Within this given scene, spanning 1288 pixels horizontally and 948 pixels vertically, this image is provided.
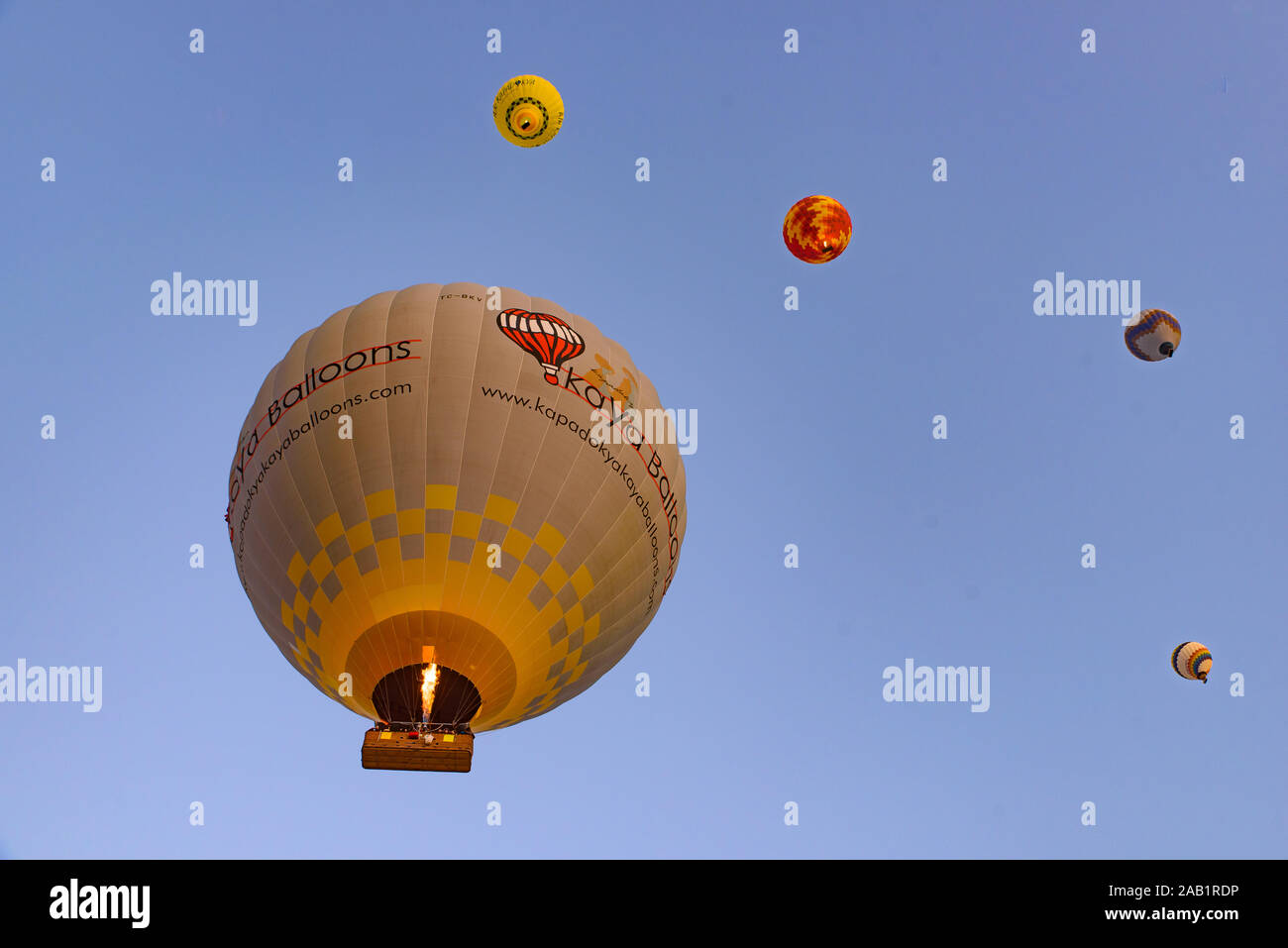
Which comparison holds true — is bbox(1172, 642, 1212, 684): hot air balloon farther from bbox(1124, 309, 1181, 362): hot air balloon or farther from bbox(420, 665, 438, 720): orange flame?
bbox(420, 665, 438, 720): orange flame

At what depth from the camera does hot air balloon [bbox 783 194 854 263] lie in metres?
17.7

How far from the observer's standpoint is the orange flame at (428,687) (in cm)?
1277

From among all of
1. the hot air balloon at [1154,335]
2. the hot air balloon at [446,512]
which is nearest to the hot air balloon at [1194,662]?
the hot air balloon at [1154,335]

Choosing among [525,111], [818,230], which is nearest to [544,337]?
[525,111]

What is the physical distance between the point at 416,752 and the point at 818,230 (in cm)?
1031

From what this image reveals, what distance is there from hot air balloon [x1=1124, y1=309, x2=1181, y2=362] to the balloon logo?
1089 cm

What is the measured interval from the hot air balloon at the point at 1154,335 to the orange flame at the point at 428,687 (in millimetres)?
14085

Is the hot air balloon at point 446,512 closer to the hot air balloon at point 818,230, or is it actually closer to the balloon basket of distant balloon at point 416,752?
the balloon basket of distant balloon at point 416,752

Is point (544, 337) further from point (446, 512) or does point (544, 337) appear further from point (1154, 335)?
point (1154, 335)

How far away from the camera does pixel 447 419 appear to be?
13.8 m

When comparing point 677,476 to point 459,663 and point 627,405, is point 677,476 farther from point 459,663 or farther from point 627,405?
point 459,663

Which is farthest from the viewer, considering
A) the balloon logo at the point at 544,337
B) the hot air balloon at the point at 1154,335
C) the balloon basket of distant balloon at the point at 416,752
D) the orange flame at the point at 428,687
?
the hot air balloon at the point at 1154,335

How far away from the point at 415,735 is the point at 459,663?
1102 millimetres

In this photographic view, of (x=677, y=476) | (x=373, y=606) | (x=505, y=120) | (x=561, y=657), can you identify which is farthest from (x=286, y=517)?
(x=505, y=120)
